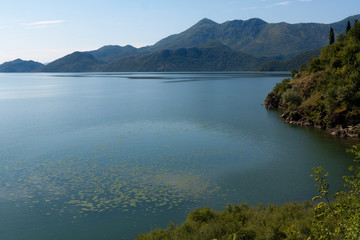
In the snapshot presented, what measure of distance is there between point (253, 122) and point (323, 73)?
2746 centimetres

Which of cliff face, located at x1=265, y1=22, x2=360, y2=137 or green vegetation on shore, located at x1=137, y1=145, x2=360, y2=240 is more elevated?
cliff face, located at x1=265, y1=22, x2=360, y2=137

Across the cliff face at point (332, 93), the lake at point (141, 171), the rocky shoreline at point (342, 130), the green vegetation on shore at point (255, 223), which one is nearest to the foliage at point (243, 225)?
the green vegetation on shore at point (255, 223)

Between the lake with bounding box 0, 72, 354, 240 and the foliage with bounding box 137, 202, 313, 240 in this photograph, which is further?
the lake with bounding box 0, 72, 354, 240

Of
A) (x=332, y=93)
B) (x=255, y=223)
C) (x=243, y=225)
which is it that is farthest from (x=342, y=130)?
(x=243, y=225)

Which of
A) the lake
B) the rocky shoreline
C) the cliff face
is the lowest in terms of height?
the lake

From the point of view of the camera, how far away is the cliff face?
219ft

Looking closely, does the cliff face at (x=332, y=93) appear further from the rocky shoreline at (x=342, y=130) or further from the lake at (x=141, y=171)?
the lake at (x=141, y=171)

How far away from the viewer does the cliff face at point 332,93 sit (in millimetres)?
66625

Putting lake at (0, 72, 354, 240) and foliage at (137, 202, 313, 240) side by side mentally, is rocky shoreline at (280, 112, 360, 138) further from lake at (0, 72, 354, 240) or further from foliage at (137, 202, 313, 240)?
foliage at (137, 202, 313, 240)

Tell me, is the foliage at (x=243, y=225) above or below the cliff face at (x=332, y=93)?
below

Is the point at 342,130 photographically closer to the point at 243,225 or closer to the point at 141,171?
the point at 141,171

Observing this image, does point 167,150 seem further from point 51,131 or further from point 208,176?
point 51,131

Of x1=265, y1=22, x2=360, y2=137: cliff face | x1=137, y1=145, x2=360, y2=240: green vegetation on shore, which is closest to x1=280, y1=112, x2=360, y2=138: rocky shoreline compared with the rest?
x1=265, y1=22, x2=360, y2=137: cliff face

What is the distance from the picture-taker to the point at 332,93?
2776 inches
